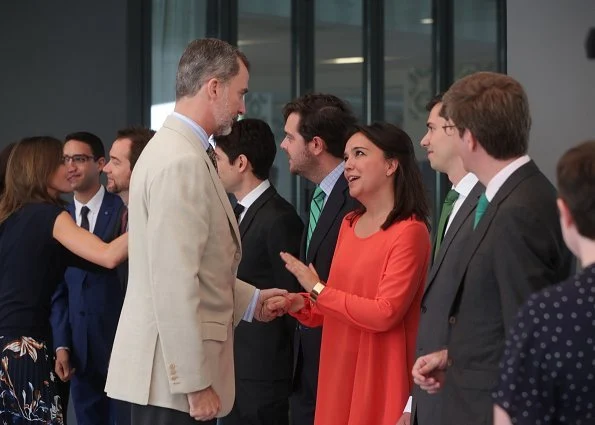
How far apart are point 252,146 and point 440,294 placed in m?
1.89

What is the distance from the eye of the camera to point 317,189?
15.0ft

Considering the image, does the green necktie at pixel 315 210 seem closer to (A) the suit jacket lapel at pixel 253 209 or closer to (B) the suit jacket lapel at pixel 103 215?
(A) the suit jacket lapel at pixel 253 209

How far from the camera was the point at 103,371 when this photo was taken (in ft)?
17.9

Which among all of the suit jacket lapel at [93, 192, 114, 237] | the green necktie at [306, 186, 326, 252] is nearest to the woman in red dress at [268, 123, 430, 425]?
the green necktie at [306, 186, 326, 252]

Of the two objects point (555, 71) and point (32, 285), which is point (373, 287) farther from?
Result: point (555, 71)

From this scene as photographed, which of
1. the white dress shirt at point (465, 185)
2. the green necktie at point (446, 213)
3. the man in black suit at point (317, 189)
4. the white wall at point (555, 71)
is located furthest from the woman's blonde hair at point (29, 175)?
the white wall at point (555, 71)

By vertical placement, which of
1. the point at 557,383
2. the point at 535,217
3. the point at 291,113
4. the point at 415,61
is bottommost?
the point at 557,383

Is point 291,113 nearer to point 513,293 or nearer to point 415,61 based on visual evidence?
point 513,293

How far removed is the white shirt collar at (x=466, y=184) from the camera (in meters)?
3.64

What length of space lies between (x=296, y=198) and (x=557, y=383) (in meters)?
6.39

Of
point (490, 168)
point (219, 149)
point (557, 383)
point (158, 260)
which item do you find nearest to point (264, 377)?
point (219, 149)

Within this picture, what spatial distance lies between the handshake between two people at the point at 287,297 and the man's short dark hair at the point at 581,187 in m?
1.74

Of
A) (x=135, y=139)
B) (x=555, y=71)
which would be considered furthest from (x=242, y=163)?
(x=555, y=71)

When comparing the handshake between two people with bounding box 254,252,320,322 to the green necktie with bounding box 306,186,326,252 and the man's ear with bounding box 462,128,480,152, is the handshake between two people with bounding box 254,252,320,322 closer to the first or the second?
the green necktie with bounding box 306,186,326,252
